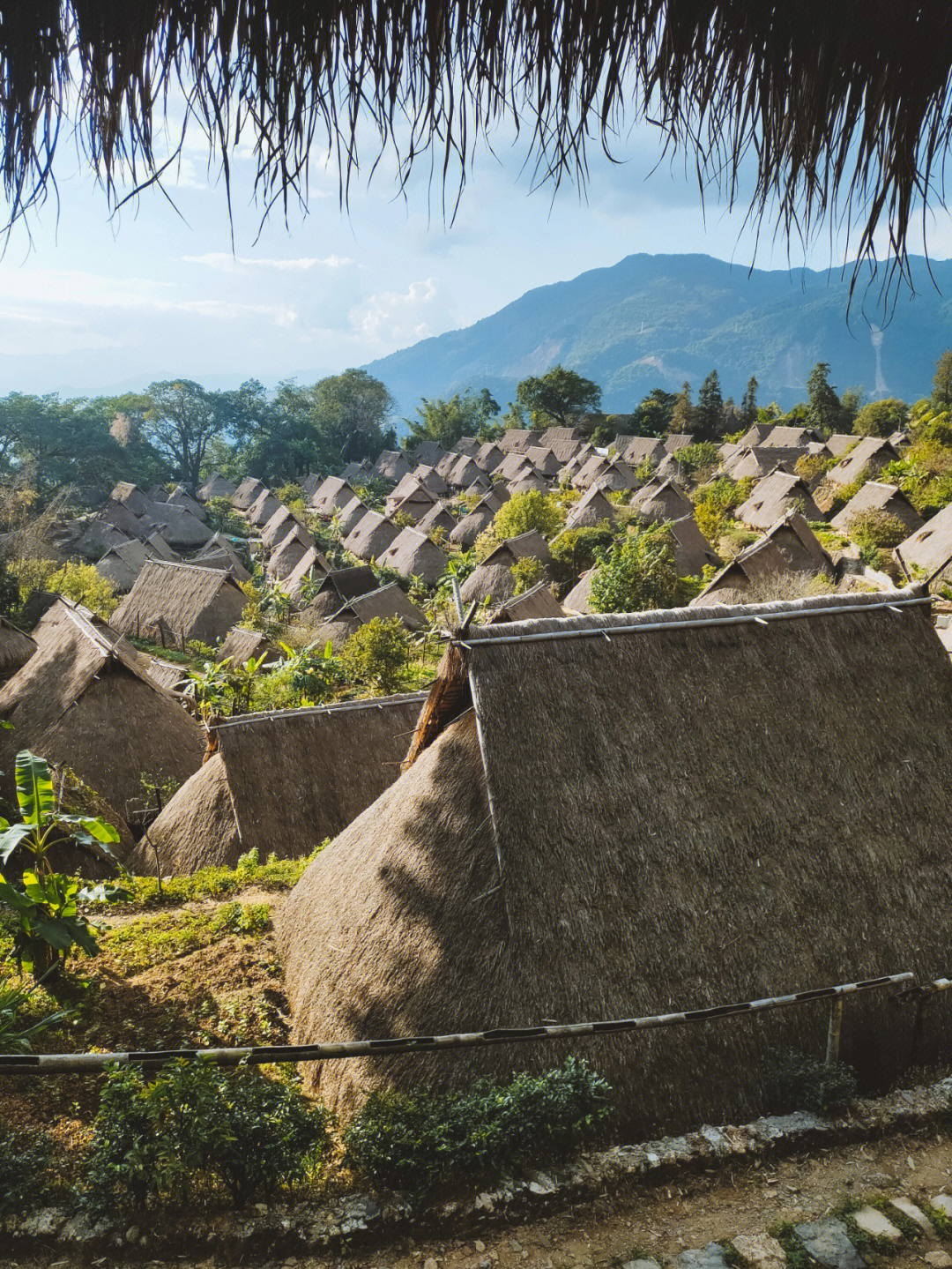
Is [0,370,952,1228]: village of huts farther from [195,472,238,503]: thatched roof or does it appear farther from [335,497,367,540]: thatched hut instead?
[195,472,238,503]: thatched roof

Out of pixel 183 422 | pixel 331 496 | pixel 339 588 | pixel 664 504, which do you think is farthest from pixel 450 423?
A: pixel 339 588

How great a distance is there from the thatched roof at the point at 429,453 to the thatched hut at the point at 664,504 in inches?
1177

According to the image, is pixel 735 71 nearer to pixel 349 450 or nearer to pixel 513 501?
pixel 513 501

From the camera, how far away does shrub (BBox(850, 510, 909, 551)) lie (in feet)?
85.1

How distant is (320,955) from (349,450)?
68.2 meters

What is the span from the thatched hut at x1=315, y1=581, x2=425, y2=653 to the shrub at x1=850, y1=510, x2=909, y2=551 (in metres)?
15.1

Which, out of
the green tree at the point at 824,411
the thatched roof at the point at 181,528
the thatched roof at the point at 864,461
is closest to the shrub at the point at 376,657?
the thatched roof at the point at 864,461

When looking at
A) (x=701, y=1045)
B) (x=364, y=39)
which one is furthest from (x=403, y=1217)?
(x=364, y=39)

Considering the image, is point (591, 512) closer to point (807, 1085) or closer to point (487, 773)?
point (487, 773)

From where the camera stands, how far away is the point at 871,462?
114ft

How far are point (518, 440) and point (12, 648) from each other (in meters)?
46.7

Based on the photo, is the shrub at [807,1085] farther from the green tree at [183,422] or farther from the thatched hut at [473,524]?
the green tree at [183,422]

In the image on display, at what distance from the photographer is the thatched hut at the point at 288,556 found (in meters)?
32.9

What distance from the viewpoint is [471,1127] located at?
374 cm
